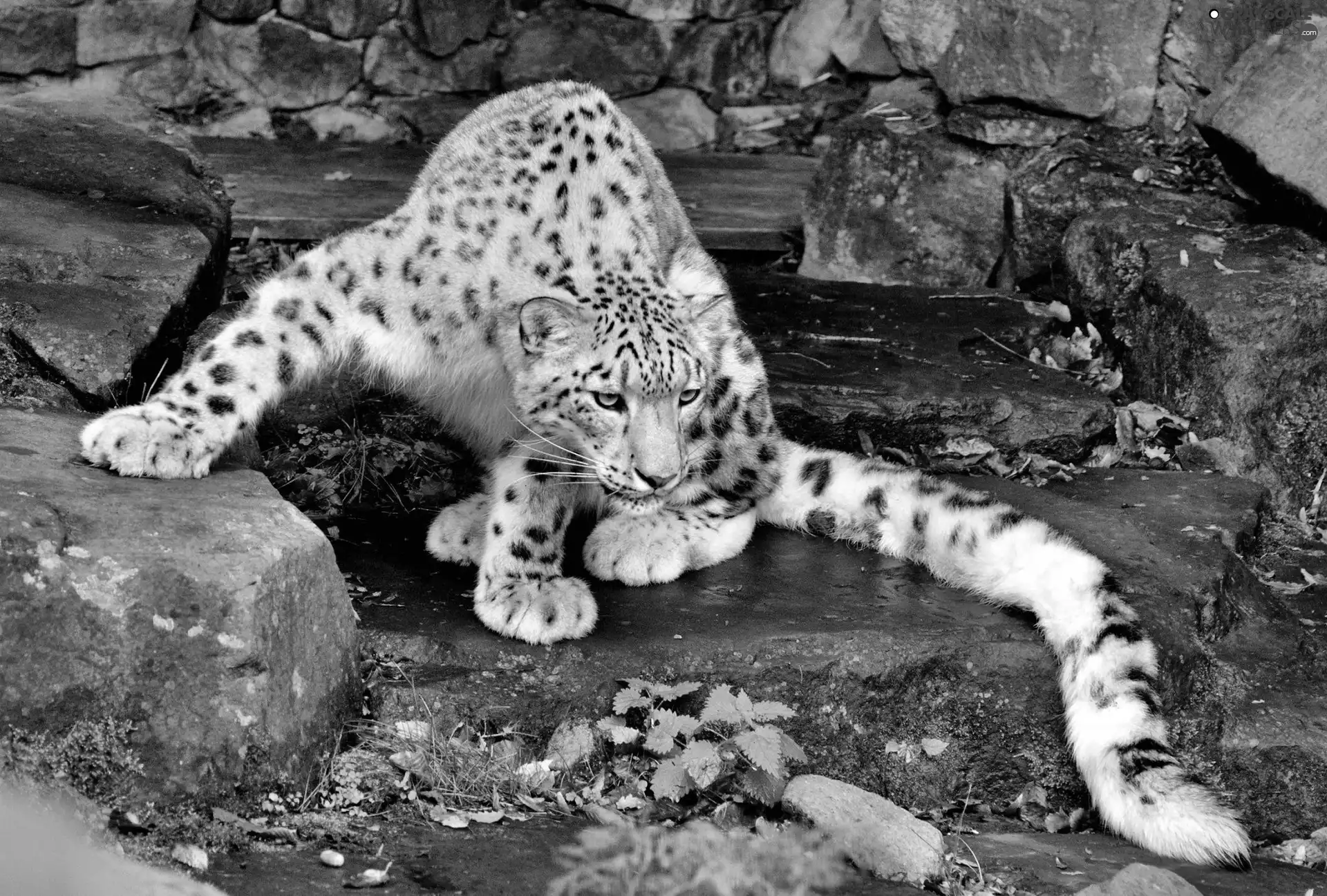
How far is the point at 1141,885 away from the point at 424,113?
25.3 ft

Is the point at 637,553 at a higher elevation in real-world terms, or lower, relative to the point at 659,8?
lower

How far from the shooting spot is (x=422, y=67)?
390 inches

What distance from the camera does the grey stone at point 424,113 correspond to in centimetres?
988

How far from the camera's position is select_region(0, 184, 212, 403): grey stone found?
5.20 m

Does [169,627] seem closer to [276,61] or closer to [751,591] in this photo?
[751,591]

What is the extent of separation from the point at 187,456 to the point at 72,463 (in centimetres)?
33

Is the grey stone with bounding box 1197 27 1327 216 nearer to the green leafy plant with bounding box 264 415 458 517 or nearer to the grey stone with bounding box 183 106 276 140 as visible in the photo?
the green leafy plant with bounding box 264 415 458 517

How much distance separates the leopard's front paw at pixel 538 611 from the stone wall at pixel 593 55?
4636mm

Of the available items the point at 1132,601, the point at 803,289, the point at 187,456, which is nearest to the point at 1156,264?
the point at 803,289

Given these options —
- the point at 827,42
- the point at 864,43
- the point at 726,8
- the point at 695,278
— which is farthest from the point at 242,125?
the point at 695,278

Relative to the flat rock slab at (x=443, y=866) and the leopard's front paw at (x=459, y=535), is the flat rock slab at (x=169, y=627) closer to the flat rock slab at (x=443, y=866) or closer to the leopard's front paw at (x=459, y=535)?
the flat rock slab at (x=443, y=866)

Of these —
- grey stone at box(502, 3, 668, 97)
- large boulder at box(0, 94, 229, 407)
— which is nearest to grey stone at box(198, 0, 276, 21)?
grey stone at box(502, 3, 668, 97)

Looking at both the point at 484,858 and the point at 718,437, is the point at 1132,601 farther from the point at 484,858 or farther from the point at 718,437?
the point at 484,858

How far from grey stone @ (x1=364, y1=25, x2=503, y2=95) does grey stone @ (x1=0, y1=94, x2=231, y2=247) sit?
2423mm
